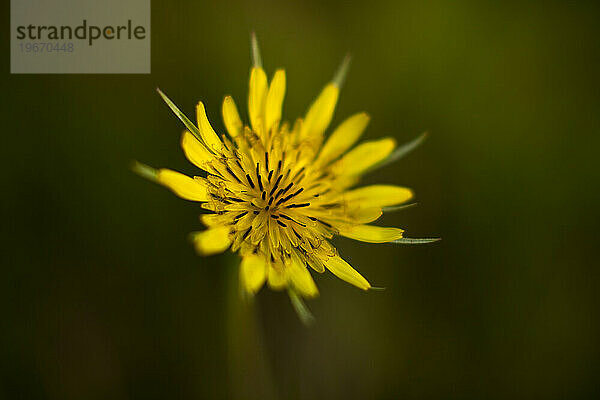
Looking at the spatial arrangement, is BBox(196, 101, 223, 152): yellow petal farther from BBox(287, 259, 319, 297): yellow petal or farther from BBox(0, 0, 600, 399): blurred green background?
BBox(0, 0, 600, 399): blurred green background

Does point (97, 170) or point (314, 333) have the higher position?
point (97, 170)

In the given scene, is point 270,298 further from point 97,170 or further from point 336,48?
point 336,48

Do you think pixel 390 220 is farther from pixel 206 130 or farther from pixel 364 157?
pixel 206 130

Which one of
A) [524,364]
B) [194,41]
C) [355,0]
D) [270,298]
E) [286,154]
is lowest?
[524,364]

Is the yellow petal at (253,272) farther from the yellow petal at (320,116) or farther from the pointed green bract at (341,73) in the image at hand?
the pointed green bract at (341,73)

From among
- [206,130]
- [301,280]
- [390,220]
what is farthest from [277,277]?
[390,220]

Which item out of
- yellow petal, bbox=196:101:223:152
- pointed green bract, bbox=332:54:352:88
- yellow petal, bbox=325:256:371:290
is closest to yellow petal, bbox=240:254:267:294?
yellow petal, bbox=325:256:371:290

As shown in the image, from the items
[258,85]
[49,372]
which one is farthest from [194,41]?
[49,372]
